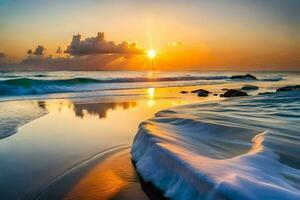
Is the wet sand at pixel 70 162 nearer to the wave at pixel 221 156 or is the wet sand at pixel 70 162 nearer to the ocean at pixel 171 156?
the ocean at pixel 171 156

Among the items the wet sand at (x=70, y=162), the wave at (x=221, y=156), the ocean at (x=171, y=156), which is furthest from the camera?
the wet sand at (x=70, y=162)

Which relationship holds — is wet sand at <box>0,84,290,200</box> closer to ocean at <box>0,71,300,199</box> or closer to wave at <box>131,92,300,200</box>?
ocean at <box>0,71,300,199</box>

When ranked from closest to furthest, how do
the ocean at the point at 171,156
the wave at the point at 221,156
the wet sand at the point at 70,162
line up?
the wave at the point at 221,156 < the ocean at the point at 171,156 < the wet sand at the point at 70,162

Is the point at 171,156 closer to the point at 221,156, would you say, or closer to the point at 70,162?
the point at 221,156

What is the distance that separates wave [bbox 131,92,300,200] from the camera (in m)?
3.26

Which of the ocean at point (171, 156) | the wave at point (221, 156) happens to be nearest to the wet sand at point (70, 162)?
the ocean at point (171, 156)

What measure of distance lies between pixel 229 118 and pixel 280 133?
63.4 inches

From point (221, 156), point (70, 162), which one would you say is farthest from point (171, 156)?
point (70, 162)

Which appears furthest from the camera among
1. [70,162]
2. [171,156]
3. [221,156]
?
[70,162]

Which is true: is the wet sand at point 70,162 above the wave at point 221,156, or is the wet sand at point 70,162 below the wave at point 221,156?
below

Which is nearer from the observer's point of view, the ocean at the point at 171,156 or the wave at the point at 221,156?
the wave at the point at 221,156

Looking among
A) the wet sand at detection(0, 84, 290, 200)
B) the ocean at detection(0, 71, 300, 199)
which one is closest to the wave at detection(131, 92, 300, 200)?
the ocean at detection(0, 71, 300, 199)

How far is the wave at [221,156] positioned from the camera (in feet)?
10.7

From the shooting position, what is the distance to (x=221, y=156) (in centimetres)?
469
